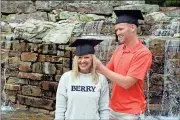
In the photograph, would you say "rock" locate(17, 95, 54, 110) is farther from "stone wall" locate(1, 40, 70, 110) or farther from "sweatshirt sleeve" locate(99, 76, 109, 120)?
"sweatshirt sleeve" locate(99, 76, 109, 120)

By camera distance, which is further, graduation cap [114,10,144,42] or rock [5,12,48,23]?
rock [5,12,48,23]

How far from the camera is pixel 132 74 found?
3141 mm

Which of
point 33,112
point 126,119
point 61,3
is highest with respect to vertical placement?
point 61,3

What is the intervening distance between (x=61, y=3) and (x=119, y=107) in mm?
9691

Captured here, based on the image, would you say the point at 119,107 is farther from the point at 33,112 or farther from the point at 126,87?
the point at 33,112

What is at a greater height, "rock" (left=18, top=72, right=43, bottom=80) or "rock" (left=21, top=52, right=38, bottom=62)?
"rock" (left=21, top=52, right=38, bottom=62)

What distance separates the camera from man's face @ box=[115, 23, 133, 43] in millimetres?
3195

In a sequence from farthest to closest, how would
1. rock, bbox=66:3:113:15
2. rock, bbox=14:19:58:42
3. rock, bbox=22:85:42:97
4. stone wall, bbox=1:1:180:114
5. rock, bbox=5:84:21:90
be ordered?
rock, bbox=66:3:113:15 < rock, bbox=14:19:58:42 < rock, bbox=5:84:21:90 < rock, bbox=22:85:42:97 < stone wall, bbox=1:1:180:114

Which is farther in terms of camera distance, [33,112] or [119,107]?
[33,112]

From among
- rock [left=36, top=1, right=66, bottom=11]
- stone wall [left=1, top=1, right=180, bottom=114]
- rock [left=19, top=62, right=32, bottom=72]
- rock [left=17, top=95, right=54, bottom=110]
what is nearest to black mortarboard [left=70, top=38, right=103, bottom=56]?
stone wall [left=1, top=1, right=180, bottom=114]

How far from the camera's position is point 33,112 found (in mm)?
7500

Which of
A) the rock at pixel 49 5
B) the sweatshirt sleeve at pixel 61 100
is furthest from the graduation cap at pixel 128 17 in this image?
the rock at pixel 49 5

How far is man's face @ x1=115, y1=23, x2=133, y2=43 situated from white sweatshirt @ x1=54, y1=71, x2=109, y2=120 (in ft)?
1.23

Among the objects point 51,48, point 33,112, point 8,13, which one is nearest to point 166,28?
point 51,48
